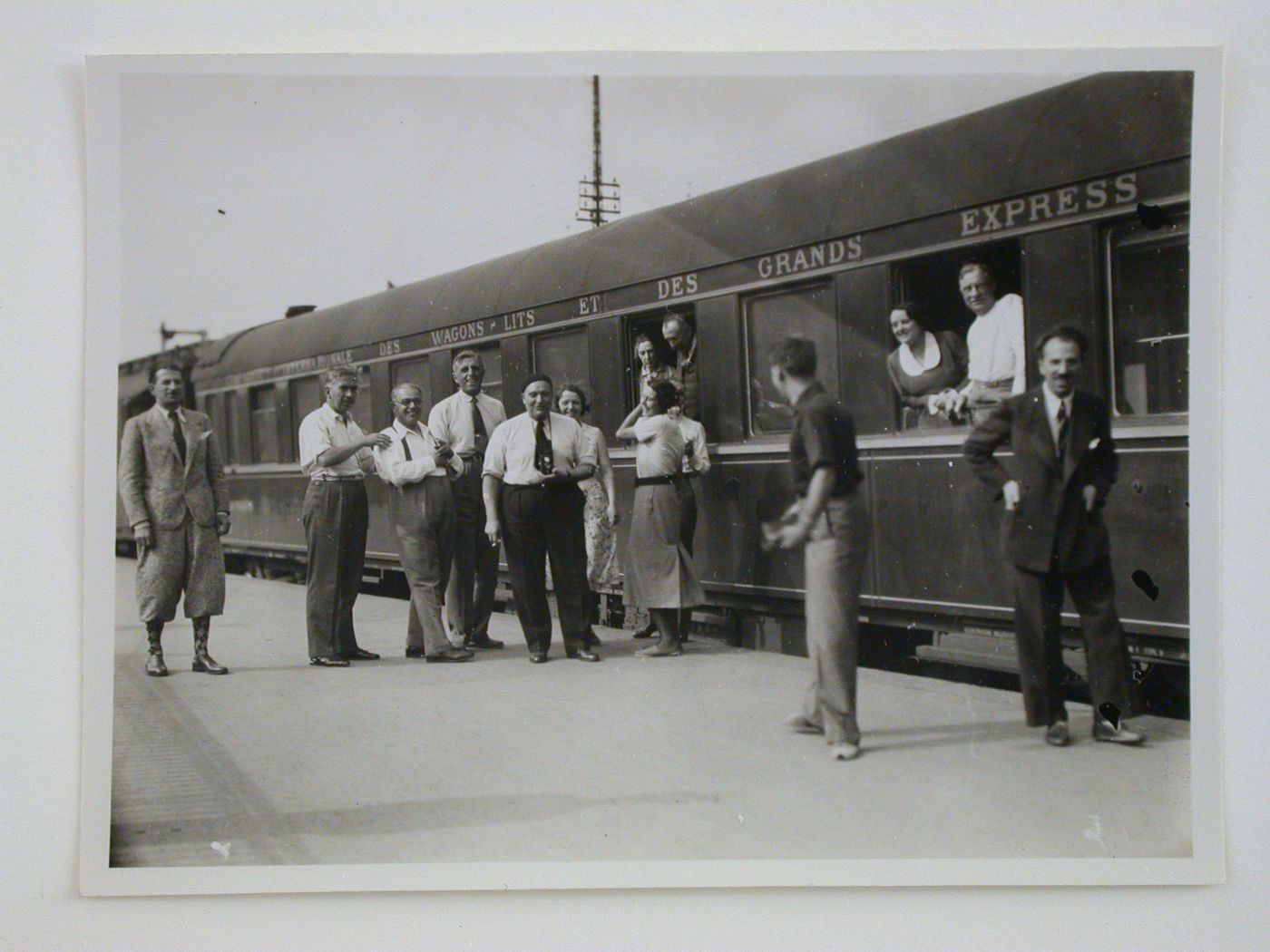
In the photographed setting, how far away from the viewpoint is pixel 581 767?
11.3ft

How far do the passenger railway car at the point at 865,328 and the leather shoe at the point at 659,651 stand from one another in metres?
0.21

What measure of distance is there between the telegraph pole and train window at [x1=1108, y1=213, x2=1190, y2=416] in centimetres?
172

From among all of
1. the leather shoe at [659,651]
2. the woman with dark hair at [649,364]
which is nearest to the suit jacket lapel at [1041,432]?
the woman with dark hair at [649,364]

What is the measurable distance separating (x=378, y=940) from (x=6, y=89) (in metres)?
3.11

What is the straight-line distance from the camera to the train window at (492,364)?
13.0ft

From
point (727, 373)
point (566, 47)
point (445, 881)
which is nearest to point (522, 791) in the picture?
point (445, 881)

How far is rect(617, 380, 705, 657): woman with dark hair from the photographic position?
152 inches

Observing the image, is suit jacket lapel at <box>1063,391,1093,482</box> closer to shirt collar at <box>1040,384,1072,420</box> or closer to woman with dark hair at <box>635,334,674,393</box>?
shirt collar at <box>1040,384,1072,420</box>

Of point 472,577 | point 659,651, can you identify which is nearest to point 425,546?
point 472,577

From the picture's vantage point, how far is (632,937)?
3354mm

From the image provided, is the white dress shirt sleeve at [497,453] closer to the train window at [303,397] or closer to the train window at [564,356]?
the train window at [564,356]

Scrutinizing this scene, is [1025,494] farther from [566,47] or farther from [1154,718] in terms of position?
[566,47]

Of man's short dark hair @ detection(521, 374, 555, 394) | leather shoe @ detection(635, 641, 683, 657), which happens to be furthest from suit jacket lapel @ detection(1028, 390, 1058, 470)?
man's short dark hair @ detection(521, 374, 555, 394)

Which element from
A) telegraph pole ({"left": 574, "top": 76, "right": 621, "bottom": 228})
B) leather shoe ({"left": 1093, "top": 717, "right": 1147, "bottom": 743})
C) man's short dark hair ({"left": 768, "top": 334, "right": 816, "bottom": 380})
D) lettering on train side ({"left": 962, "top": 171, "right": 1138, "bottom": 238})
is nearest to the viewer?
lettering on train side ({"left": 962, "top": 171, "right": 1138, "bottom": 238})
